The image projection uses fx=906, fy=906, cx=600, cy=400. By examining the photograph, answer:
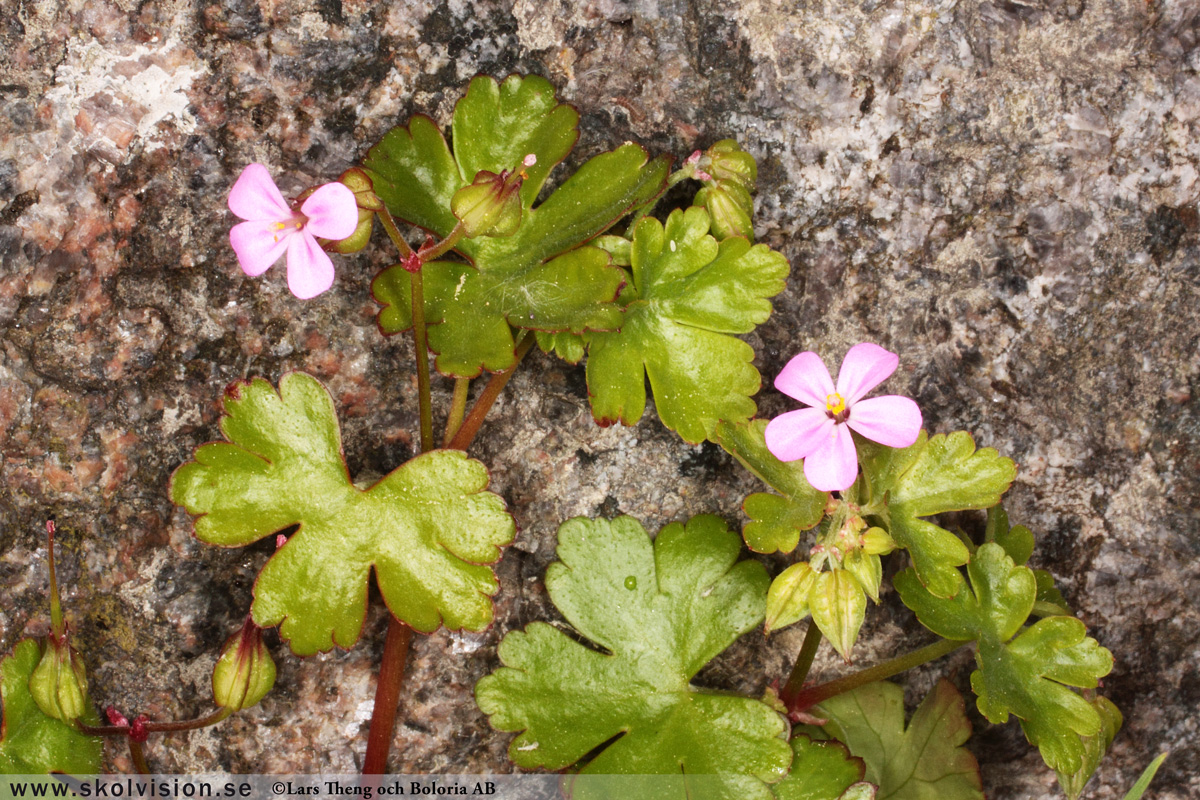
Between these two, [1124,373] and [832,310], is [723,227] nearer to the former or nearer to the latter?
[832,310]

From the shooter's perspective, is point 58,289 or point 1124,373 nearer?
point 58,289

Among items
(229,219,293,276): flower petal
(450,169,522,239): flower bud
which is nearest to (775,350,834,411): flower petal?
(450,169,522,239): flower bud

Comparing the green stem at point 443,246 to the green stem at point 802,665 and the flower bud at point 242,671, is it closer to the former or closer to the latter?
the flower bud at point 242,671

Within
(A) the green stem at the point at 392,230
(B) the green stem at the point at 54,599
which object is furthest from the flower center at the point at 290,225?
(B) the green stem at the point at 54,599

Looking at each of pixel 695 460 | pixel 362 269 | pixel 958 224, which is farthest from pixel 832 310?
pixel 362 269

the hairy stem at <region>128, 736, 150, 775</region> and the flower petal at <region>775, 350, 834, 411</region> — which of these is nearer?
the flower petal at <region>775, 350, 834, 411</region>

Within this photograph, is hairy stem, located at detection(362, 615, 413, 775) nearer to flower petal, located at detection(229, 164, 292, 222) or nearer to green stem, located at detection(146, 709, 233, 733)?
green stem, located at detection(146, 709, 233, 733)
